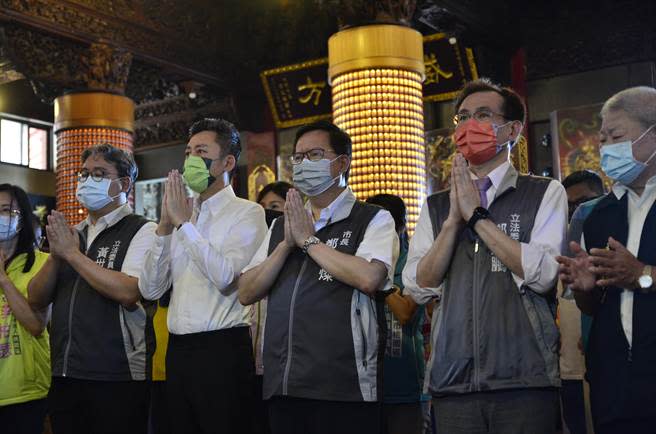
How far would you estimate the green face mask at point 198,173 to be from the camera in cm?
281

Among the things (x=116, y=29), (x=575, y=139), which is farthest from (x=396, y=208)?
(x=116, y=29)

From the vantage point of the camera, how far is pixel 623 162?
81.1 inches

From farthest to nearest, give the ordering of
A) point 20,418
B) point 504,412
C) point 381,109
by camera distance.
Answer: point 381,109 → point 20,418 → point 504,412

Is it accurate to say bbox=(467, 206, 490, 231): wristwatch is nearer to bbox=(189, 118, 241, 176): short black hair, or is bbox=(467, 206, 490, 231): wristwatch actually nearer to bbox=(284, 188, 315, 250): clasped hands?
bbox=(284, 188, 315, 250): clasped hands

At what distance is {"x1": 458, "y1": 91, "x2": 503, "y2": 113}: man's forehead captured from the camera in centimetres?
232

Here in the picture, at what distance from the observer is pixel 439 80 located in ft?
21.9

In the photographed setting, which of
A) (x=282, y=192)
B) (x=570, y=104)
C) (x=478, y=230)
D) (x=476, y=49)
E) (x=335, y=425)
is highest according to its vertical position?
(x=476, y=49)

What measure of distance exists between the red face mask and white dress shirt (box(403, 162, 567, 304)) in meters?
0.05

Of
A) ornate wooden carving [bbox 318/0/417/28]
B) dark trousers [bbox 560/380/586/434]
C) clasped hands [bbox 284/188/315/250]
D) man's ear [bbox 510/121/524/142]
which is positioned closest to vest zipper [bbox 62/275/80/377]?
clasped hands [bbox 284/188/315/250]

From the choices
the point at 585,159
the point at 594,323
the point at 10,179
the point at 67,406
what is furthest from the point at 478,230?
the point at 10,179

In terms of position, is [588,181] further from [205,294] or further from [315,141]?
[205,294]

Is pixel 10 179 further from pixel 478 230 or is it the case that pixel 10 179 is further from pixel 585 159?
pixel 478 230

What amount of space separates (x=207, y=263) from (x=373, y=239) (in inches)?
21.1

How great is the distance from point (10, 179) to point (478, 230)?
927 centimetres
